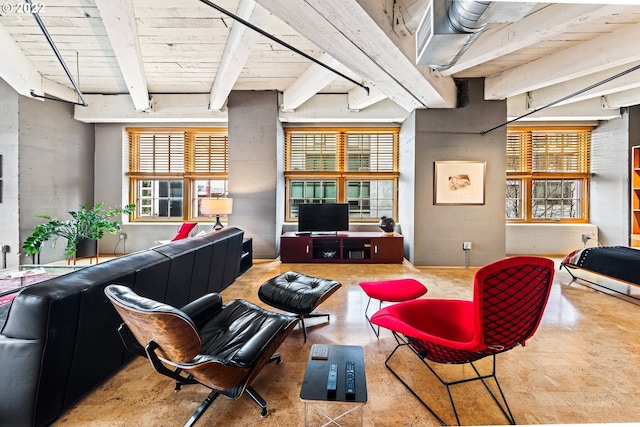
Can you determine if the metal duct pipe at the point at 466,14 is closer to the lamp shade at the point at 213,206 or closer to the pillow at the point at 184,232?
the lamp shade at the point at 213,206

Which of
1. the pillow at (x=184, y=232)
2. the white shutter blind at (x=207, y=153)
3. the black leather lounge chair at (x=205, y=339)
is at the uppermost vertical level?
the white shutter blind at (x=207, y=153)

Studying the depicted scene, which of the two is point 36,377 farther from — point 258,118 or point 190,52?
point 258,118

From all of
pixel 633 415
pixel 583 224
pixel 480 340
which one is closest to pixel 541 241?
pixel 583 224

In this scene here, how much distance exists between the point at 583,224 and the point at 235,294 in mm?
6604

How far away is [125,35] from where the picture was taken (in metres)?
2.93

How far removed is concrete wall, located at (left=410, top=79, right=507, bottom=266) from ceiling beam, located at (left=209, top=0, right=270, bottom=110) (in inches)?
114

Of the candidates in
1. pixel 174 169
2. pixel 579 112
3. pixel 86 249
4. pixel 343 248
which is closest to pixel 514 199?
pixel 579 112

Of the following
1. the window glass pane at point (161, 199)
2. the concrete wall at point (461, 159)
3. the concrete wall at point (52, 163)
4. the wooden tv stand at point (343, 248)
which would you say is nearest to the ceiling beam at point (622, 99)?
the concrete wall at point (461, 159)

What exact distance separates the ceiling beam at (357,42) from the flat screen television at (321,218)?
215 cm

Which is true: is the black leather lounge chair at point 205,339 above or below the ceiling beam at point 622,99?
below

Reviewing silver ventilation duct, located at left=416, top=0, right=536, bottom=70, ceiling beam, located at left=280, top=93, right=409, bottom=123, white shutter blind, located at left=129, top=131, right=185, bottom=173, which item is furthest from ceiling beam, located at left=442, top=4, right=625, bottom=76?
white shutter blind, located at left=129, top=131, right=185, bottom=173

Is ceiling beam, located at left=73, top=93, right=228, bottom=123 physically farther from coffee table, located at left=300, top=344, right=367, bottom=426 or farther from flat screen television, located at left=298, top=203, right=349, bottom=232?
coffee table, located at left=300, top=344, right=367, bottom=426

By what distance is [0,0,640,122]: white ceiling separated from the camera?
8.09 ft

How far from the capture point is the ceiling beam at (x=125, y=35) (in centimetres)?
255
